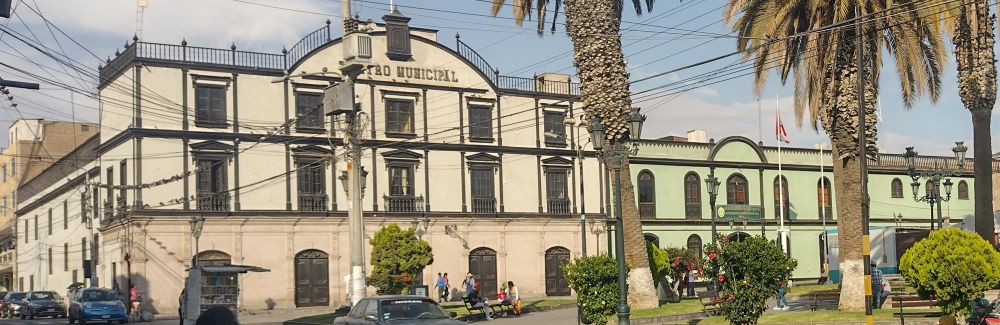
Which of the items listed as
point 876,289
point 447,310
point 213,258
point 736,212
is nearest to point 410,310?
point 876,289

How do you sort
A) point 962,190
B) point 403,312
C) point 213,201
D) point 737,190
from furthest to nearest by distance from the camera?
point 962,190
point 737,190
point 213,201
point 403,312

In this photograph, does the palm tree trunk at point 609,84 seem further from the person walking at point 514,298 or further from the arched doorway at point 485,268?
the arched doorway at point 485,268

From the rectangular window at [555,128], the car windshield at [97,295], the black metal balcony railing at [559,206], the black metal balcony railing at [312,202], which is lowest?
the car windshield at [97,295]

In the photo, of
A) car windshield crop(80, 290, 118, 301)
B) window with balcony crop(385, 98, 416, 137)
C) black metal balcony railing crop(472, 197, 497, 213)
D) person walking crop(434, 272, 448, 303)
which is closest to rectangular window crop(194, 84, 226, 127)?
window with balcony crop(385, 98, 416, 137)

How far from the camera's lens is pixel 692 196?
200ft

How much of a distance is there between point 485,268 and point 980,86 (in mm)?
26981

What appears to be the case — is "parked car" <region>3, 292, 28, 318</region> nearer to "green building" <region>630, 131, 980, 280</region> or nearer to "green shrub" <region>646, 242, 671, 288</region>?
"green building" <region>630, 131, 980, 280</region>

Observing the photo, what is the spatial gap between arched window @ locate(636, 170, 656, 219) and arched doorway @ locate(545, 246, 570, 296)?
5299 mm

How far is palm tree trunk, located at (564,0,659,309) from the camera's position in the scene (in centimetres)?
3216

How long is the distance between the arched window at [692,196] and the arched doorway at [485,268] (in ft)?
40.1

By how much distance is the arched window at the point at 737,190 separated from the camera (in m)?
61.4

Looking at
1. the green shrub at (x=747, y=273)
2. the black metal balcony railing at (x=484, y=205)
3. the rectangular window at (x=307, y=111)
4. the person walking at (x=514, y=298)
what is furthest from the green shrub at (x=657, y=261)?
the rectangular window at (x=307, y=111)

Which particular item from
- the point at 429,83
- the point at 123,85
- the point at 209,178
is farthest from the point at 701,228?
the point at 123,85

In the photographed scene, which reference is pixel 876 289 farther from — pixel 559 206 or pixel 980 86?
pixel 559 206
